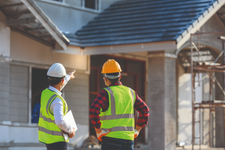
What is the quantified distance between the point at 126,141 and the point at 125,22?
9981 mm

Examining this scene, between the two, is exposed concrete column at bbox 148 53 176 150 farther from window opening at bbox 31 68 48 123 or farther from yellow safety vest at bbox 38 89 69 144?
yellow safety vest at bbox 38 89 69 144

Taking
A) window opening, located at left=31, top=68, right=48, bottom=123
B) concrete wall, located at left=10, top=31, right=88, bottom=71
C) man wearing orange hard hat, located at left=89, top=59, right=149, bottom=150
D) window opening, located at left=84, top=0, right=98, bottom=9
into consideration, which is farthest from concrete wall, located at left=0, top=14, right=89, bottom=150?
man wearing orange hard hat, located at left=89, top=59, right=149, bottom=150

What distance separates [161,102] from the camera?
1433 centimetres

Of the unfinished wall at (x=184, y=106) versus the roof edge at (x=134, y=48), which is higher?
the roof edge at (x=134, y=48)

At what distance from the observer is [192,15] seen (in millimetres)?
14172

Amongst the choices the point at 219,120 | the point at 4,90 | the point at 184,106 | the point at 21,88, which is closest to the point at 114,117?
the point at 4,90

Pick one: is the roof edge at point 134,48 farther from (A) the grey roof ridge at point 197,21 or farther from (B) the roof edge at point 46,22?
(B) the roof edge at point 46,22

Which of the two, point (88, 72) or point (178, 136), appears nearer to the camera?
point (88, 72)

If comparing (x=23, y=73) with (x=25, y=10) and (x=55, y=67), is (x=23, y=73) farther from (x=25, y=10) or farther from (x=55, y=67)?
(x=55, y=67)

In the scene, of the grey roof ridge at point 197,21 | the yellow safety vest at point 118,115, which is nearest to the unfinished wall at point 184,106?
the grey roof ridge at point 197,21

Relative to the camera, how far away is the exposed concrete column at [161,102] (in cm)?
1423

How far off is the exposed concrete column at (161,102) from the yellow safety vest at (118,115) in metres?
8.75

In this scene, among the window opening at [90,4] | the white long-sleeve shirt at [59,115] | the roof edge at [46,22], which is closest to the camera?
the white long-sleeve shirt at [59,115]

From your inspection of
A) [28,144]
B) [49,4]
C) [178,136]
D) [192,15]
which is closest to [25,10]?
[49,4]
